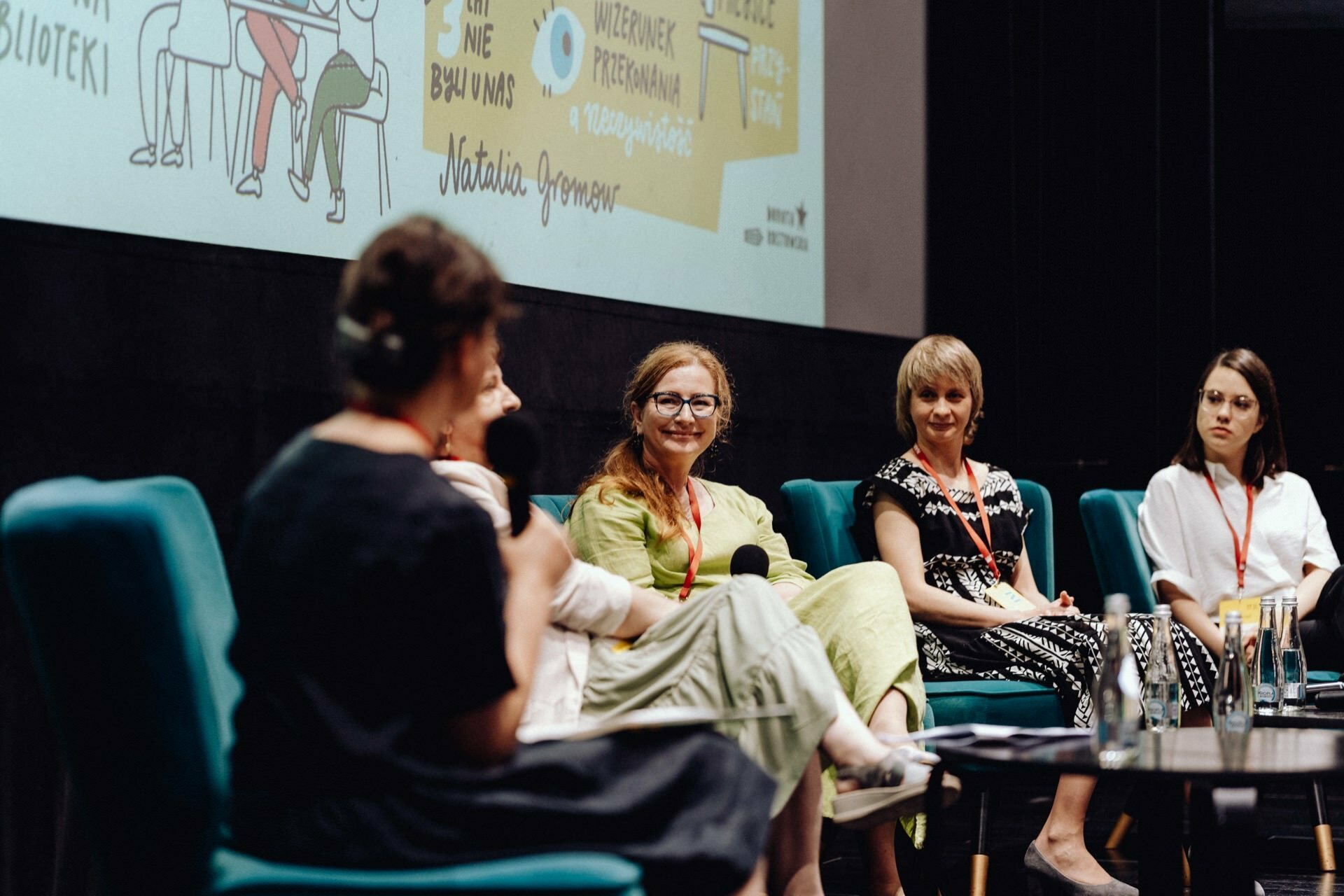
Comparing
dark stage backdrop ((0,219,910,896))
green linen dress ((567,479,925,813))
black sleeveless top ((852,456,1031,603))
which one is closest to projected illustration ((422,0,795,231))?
dark stage backdrop ((0,219,910,896))

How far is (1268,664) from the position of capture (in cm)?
293

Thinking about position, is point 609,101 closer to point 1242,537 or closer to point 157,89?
point 157,89

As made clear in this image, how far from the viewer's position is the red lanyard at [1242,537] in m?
3.92

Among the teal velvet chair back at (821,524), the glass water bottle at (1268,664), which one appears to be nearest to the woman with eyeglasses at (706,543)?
the teal velvet chair back at (821,524)

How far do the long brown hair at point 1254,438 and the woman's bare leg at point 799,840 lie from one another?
2.20 meters

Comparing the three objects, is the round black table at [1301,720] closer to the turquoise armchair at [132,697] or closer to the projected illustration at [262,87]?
the turquoise armchair at [132,697]

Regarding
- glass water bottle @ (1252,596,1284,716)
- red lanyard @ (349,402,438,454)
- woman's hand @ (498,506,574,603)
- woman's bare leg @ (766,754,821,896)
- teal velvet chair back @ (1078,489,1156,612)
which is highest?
red lanyard @ (349,402,438,454)

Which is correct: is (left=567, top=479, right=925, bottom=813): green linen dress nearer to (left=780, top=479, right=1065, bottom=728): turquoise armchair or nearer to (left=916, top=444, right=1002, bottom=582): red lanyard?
(left=780, top=479, right=1065, bottom=728): turquoise armchair

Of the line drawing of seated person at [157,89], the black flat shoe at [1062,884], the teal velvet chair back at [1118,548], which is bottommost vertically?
the black flat shoe at [1062,884]

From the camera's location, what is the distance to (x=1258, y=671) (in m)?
2.91

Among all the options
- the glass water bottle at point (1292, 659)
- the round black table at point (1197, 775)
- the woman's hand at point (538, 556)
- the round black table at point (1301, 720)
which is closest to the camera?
the woman's hand at point (538, 556)

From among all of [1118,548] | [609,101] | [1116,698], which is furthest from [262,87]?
[1118,548]

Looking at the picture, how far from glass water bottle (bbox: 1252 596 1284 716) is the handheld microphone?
70.4 inches

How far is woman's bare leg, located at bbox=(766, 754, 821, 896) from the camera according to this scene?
223cm
